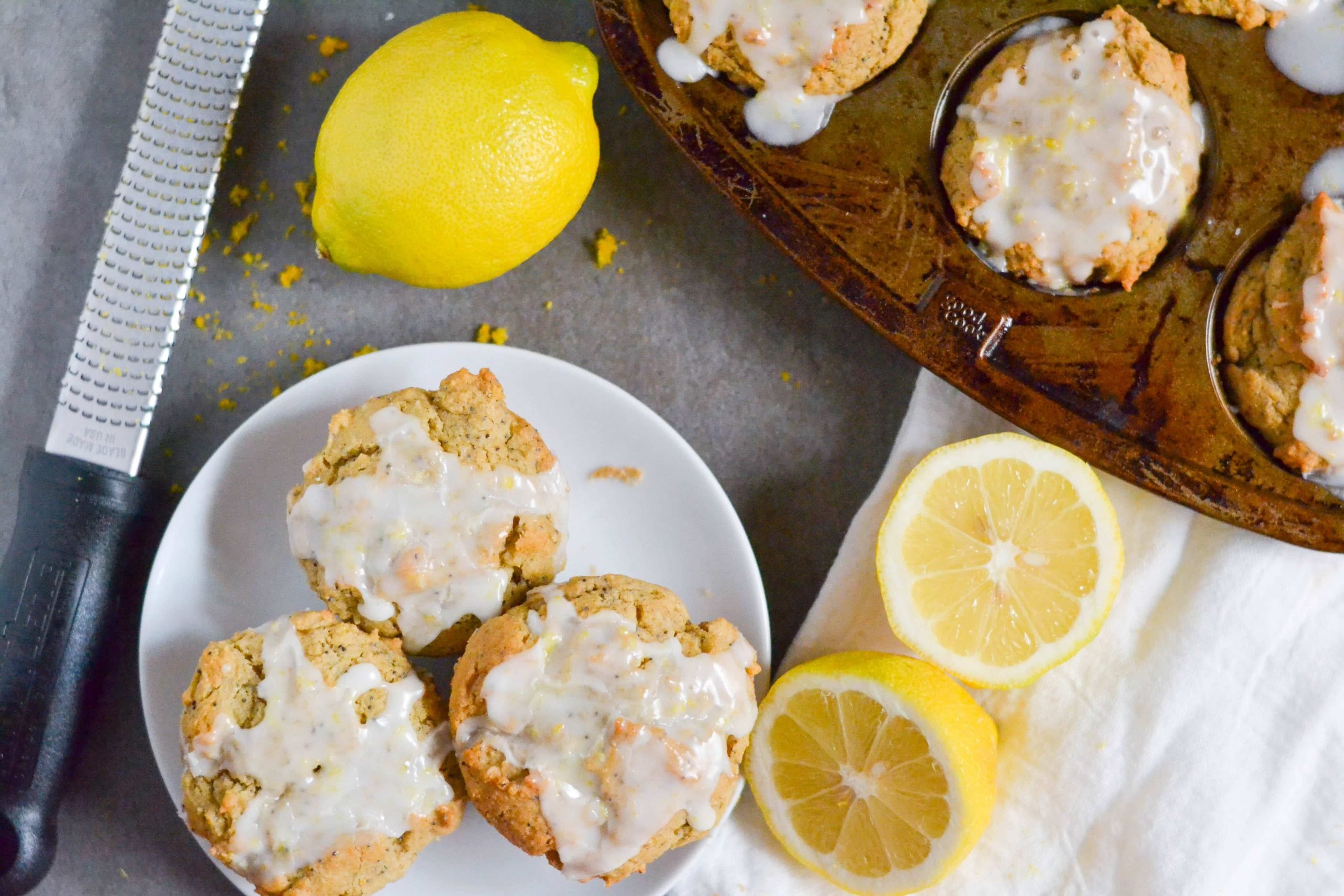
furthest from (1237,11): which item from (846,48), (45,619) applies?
(45,619)

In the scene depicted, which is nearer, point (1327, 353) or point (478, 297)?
point (1327, 353)

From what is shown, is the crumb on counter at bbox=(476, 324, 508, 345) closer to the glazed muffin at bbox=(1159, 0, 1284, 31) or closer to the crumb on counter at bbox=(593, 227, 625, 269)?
the crumb on counter at bbox=(593, 227, 625, 269)

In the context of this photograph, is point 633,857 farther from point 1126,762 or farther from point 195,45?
point 195,45

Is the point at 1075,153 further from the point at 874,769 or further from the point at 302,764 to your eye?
the point at 302,764

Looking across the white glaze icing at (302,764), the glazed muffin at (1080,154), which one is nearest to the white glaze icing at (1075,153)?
the glazed muffin at (1080,154)

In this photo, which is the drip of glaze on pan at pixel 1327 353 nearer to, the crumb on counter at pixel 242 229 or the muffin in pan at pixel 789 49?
the muffin in pan at pixel 789 49
